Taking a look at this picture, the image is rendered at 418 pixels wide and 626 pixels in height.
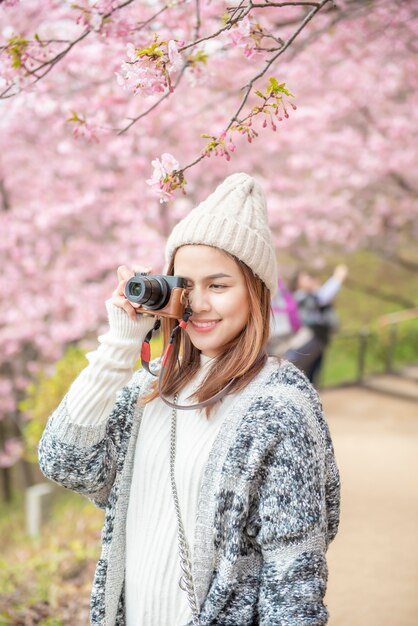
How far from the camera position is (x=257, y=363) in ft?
5.37

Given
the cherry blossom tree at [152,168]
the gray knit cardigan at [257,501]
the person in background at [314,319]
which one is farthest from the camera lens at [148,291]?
the person in background at [314,319]

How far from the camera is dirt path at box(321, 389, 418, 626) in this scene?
3424 millimetres

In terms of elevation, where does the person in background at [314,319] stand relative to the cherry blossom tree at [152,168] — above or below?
below

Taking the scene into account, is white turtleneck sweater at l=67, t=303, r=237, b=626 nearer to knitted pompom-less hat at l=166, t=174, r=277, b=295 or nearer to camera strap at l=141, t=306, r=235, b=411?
camera strap at l=141, t=306, r=235, b=411

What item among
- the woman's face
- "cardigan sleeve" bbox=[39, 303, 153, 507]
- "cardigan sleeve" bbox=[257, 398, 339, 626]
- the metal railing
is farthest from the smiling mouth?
the metal railing

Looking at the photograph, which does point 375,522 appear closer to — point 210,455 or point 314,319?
point 314,319

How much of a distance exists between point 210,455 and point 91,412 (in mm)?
280

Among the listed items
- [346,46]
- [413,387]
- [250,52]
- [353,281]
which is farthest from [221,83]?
[353,281]

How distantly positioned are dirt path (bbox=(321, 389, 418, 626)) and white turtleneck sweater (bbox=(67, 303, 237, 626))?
1.90 metres

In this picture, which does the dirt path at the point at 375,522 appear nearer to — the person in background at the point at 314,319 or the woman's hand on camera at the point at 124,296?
the person in background at the point at 314,319

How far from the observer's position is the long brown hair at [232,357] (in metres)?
1.62

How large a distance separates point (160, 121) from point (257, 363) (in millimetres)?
6444

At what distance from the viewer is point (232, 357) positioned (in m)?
1.65

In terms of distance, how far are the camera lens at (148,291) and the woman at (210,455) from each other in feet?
0.14
